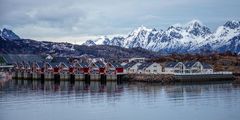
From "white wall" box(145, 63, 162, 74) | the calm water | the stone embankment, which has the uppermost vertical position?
"white wall" box(145, 63, 162, 74)

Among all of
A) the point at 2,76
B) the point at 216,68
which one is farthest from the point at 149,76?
the point at 2,76

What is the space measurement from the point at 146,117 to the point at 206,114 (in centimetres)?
509

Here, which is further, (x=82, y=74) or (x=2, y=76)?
(x=2, y=76)

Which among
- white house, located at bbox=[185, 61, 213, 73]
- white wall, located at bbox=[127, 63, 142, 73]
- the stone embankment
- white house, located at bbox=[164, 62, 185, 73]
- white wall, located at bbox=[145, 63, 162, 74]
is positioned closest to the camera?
the stone embankment

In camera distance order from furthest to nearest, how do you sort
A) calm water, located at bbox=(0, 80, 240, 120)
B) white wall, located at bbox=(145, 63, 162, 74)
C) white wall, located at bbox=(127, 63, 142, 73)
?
white wall, located at bbox=(127, 63, 142, 73), white wall, located at bbox=(145, 63, 162, 74), calm water, located at bbox=(0, 80, 240, 120)

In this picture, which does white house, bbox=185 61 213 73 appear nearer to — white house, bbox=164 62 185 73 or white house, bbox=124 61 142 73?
white house, bbox=164 62 185 73

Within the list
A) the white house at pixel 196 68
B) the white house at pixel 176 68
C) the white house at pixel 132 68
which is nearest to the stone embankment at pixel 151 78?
the white house at pixel 176 68

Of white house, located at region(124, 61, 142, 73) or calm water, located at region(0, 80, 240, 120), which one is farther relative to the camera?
white house, located at region(124, 61, 142, 73)

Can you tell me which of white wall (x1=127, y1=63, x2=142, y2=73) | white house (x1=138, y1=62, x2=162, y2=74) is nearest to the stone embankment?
white house (x1=138, y1=62, x2=162, y2=74)

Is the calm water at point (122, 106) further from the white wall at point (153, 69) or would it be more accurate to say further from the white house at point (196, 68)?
the white wall at point (153, 69)

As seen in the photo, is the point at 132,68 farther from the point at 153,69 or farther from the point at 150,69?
the point at 153,69

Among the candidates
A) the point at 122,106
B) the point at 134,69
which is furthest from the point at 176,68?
the point at 122,106

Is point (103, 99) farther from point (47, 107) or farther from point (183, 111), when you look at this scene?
point (183, 111)

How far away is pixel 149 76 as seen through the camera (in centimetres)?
8894
